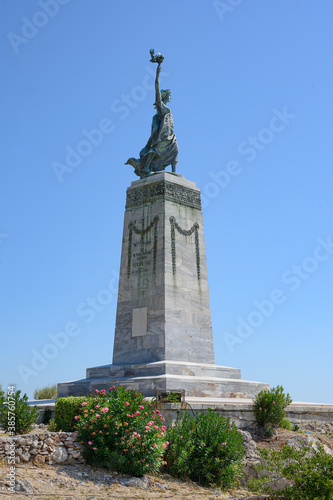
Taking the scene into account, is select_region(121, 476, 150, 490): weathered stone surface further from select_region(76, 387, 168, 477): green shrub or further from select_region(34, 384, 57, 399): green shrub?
→ select_region(34, 384, 57, 399): green shrub

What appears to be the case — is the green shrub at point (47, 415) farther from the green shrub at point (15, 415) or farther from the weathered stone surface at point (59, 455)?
the weathered stone surface at point (59, 455)

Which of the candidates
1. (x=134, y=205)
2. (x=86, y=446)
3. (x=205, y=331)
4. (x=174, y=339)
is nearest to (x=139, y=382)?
(x=174, y=339)

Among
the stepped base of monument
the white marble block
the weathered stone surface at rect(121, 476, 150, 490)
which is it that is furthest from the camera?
the white marble block

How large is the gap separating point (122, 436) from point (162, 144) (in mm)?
12281

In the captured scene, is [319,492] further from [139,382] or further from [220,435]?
[139,382]

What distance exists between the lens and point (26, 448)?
31.2 ft

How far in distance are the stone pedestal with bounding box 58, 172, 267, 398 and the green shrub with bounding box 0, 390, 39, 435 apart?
458 cm

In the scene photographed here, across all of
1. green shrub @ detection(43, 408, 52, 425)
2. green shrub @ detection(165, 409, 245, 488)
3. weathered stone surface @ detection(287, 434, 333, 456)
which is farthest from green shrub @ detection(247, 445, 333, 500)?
green shrub @ detection(43, 408, 52, 425)

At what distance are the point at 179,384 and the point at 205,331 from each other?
11.1 feet

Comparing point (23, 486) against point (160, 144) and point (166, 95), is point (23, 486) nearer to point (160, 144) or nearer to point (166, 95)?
point (160, 144)

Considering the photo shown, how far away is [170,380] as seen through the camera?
14609 mm

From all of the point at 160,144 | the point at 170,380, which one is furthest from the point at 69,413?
the point at 160,144

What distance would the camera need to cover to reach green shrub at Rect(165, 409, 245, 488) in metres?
10.3

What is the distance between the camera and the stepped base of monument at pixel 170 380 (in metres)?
14.7
